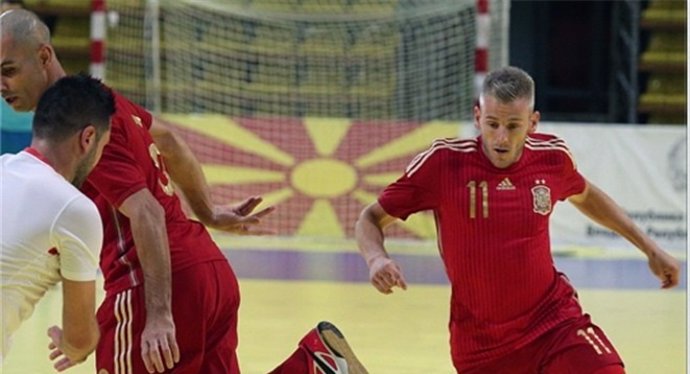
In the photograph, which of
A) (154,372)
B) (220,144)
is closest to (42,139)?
(154,372)

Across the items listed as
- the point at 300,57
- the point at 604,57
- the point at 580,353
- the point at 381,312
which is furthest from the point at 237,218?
the point at 604,57

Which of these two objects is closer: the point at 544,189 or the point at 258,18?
the point at 544,189

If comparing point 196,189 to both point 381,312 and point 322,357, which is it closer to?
point 322,357

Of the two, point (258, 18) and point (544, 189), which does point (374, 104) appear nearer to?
point (258, 18)

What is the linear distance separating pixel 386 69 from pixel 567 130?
353 cm

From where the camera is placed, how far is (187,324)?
4.46 meters

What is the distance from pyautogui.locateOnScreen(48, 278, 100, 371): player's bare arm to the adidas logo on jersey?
1.82 metres

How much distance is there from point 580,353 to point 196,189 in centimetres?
164

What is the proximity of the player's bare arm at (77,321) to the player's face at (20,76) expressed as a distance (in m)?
0.86

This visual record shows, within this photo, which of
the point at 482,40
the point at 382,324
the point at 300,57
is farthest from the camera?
the point at 300,57

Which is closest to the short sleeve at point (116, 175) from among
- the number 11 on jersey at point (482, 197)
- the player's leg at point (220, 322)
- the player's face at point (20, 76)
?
the player's face at point (20, 76)

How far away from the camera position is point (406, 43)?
54.3ft

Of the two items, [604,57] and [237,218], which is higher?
[237,218]

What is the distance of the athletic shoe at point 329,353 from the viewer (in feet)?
16.2
